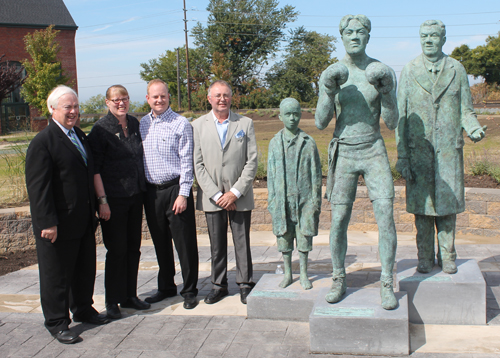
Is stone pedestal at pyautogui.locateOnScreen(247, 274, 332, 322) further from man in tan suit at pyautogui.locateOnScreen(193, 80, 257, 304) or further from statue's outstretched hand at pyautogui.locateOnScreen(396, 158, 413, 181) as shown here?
statue's outstretched hand at pyautogui.locateOnScreen(396, 158, 413, 181)

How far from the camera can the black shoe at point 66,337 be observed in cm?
385

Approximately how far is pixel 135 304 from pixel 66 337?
2.71 feet

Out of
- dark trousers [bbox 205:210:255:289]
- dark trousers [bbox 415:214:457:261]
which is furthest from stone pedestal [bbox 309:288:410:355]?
dark trousers [bbox 205:210:255:289]

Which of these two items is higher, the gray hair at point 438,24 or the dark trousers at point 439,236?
the gray hair at point 438,24

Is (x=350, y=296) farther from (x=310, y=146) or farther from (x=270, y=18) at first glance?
(x=270, y=18)

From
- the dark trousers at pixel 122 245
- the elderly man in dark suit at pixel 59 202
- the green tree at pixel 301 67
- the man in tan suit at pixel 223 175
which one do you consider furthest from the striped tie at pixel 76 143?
the green tree at pixel 301 67

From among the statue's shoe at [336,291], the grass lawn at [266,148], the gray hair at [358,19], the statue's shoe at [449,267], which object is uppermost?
the gray hair at [358,19]

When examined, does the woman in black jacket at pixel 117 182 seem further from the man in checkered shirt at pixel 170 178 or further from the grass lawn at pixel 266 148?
the grass lawn at pixel 266 148

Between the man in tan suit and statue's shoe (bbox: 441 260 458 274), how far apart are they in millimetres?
1733

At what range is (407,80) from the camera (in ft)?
13.6

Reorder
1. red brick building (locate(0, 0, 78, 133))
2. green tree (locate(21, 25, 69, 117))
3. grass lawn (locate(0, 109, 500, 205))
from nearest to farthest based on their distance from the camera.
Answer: grass lawn (locate(0, 109, 500, 205)) → green tree (locate(21, 25, 69, 117)) → red brick building (locate(0, 0, 78, 133))

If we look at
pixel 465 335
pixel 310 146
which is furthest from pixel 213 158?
pixel 465 335

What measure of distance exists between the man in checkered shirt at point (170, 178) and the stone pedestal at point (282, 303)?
2.30ft

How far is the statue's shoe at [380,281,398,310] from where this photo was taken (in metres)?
3.55
